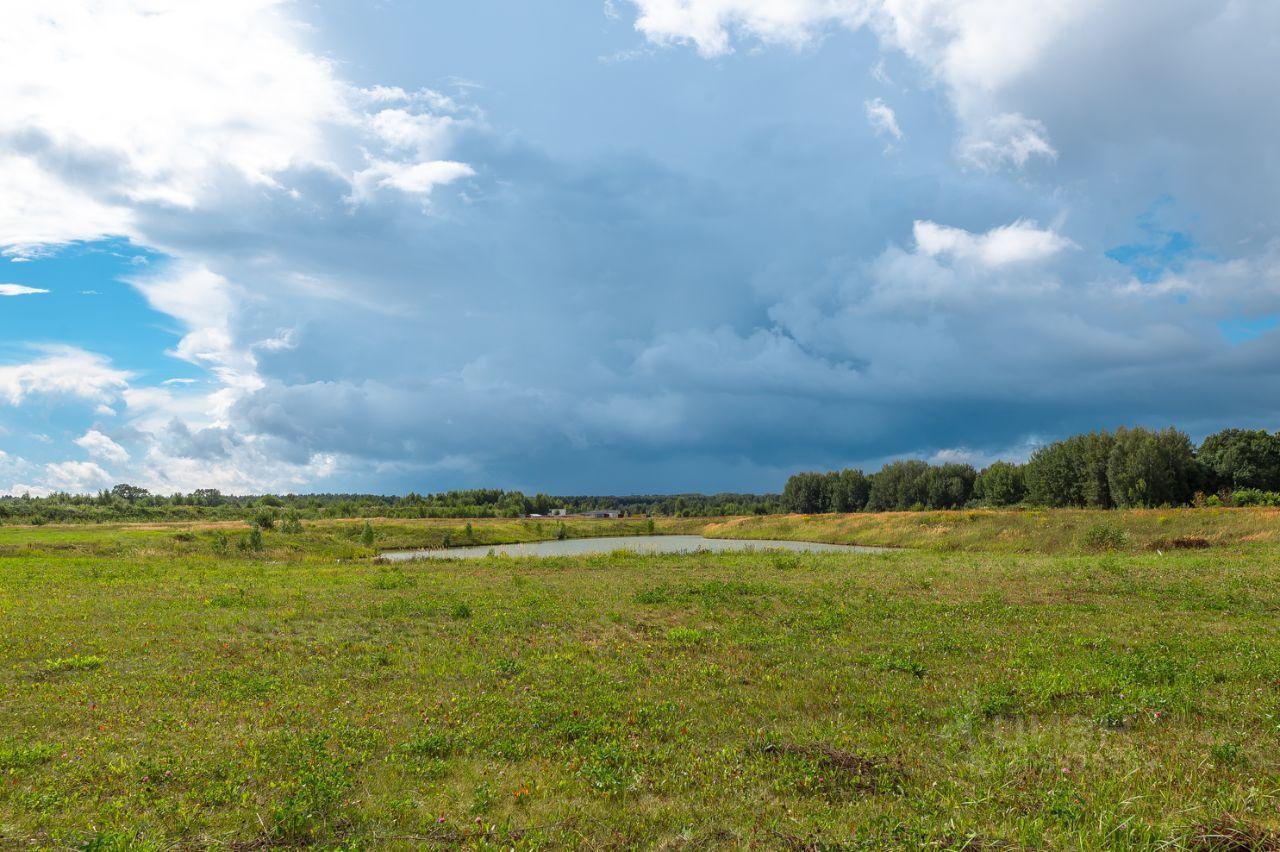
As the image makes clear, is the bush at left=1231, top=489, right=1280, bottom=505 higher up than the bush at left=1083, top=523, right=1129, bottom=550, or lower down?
higher up

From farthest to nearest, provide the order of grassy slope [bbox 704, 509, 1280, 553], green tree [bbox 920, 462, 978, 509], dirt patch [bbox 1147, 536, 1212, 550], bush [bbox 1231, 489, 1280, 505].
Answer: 1. green tree [bbox 920, 462, 978, 509]
2. bush [bbox 1231, 489, 1280, 505]
3. grassy slope [bbox 704, 509, 1280, 553]
4. dirt patch [bbox 1147, 536, 1212, 550]

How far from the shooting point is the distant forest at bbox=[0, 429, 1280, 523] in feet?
327

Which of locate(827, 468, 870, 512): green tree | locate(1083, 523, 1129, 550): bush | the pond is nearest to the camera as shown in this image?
locate(1083, 523, 1129, 550): bush

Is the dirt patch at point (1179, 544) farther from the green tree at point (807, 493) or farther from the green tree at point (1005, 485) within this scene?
the green tree at point (807, 493)

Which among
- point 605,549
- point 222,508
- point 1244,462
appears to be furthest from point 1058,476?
point 222,508

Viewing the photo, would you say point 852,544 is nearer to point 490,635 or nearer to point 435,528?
point 435,528

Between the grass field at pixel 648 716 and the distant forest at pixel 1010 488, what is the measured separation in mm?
84751

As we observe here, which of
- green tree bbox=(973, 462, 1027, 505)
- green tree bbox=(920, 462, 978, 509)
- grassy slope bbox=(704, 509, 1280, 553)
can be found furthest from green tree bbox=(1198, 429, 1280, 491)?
grassy slope bbox=(704, 509, 1280, 553)

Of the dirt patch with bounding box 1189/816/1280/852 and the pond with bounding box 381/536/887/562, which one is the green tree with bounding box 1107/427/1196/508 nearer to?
the pond with bounding box 381/536/887/562

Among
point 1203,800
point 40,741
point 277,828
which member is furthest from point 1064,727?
point 40,741

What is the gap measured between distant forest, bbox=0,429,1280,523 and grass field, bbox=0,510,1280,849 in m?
84.8

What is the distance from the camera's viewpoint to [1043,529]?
54.7m

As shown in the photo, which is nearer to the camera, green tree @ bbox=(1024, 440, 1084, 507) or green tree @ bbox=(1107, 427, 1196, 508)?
green tree @ bbox=(1107, 427, 1196, 508)

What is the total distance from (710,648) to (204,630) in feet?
44.9
